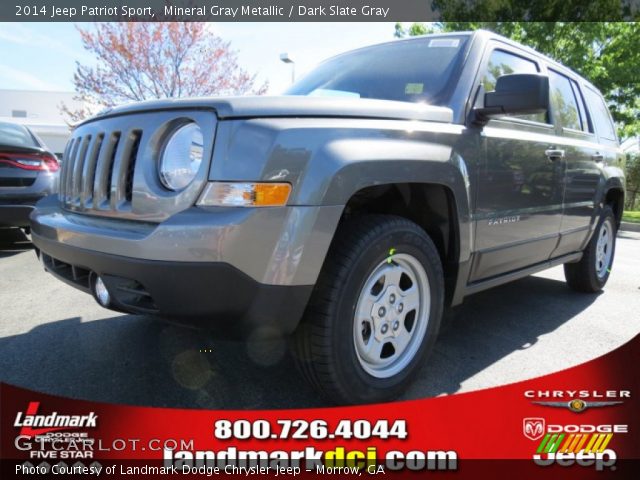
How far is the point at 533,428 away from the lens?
5.69 ft

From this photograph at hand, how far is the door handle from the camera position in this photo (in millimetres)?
2977

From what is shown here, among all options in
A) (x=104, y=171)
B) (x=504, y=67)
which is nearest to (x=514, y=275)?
(x=504, y=67)

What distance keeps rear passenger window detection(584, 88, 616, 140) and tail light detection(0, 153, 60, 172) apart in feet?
18.6

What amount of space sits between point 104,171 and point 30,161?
3.82m

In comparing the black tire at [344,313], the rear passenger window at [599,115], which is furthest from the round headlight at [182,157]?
the rear passenger window at [599,115]

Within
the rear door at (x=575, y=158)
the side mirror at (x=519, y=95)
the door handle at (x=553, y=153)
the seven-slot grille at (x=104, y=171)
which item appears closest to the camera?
the seven-slot grille at (x=104, y=171)

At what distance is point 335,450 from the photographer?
1604mm

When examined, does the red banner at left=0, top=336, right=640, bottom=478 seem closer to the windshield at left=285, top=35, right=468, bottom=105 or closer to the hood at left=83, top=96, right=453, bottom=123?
the hood at left=83, top=96, right=453, bottom=123

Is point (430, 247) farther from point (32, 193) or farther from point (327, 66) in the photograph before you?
point (32, 193)

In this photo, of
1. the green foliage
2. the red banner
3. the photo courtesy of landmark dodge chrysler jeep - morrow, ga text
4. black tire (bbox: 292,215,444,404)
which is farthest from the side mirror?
the green foliage

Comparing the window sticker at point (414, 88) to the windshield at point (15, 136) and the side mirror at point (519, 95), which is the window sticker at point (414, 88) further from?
the windshield at point (15, 136)

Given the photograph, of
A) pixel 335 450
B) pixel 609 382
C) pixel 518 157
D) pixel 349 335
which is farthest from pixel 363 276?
pixel 518 157

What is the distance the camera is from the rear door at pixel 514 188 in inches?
97.0

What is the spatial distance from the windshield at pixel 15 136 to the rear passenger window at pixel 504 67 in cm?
494
